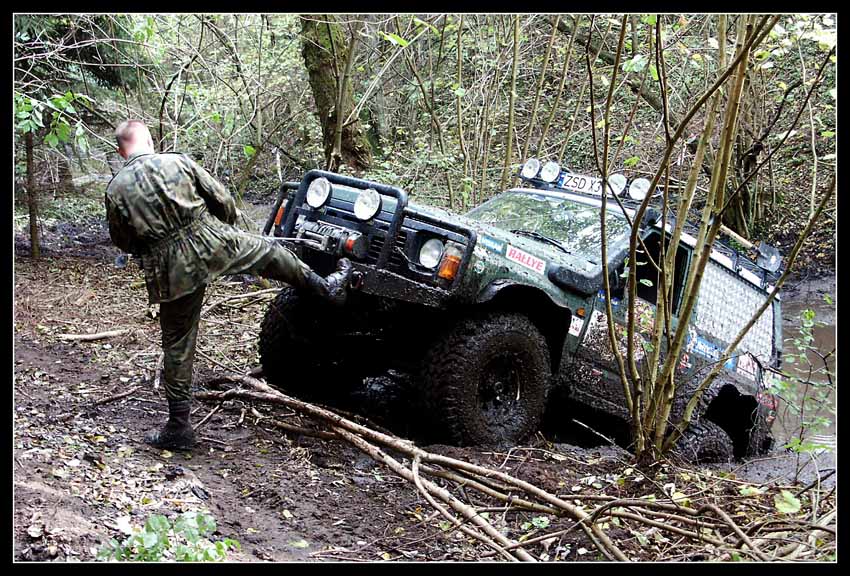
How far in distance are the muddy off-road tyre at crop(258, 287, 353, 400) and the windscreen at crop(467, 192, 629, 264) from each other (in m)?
1.60

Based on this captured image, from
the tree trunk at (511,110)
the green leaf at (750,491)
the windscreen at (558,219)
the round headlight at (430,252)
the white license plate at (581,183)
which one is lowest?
the green leaf at (750,491)

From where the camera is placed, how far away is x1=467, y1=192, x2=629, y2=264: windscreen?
19.2 feet

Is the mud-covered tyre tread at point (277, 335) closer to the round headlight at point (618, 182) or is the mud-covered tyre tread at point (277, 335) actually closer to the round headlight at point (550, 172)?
the round headlight at point (550, 172)

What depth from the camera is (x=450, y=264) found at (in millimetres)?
4750

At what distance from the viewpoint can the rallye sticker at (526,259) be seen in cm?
506

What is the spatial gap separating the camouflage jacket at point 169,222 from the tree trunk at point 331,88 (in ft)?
13.9

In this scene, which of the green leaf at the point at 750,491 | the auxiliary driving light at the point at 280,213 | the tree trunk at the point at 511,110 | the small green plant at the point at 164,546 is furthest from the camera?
the tree trunk at the point at 511,110

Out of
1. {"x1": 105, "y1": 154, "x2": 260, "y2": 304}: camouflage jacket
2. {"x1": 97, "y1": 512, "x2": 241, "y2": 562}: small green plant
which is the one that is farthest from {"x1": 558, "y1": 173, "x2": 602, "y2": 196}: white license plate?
{"x1": 97, "y1": 512, "x2": 241, "y2": 562}: small green plant

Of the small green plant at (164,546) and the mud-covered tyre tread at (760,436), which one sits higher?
the mud-covered tyre tread at (760,436)

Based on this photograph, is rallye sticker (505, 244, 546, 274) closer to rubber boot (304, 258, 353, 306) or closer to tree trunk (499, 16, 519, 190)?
rubber boot (304, 258, 353, 306)

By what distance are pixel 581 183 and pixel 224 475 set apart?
145 inches

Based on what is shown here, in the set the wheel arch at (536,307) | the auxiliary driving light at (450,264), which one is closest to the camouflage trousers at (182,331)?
the auxiliary driving light at (450,264)

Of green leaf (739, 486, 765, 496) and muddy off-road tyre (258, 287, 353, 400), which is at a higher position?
green leaf (739, 486, 765, 496)

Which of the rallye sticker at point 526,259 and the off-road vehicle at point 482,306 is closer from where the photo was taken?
the off-road vehicle at point 482,306
